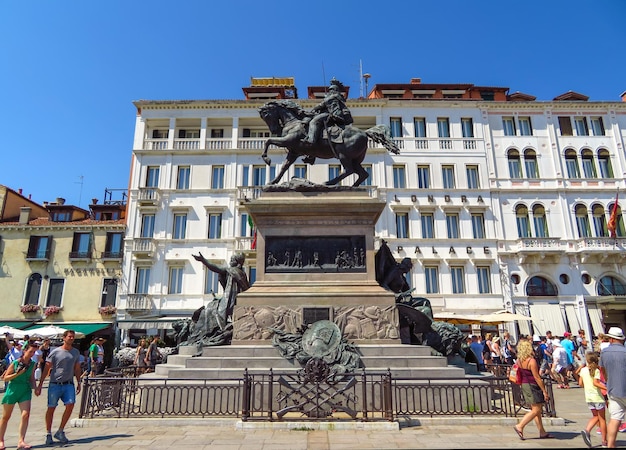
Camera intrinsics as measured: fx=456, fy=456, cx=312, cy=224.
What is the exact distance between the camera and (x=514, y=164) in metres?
36.9

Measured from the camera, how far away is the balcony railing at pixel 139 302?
108ft

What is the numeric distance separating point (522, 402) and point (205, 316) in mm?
7621

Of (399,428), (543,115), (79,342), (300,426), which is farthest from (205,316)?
(543,115)

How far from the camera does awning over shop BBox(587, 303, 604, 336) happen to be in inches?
1277

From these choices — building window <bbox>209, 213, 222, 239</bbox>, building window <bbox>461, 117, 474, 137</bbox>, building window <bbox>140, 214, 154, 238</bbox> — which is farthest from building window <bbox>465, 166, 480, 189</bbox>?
building window <bbox>140, 214, 154, 238</bbox>

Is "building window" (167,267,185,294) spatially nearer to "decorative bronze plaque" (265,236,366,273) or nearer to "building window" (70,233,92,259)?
"building window" (70,233,92,259)

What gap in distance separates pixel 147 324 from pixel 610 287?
1320 inches

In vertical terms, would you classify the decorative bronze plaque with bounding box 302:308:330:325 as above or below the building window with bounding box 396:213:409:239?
below

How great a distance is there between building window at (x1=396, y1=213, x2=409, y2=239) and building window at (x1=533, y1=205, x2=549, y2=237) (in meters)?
9.84

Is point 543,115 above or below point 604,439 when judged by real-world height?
above

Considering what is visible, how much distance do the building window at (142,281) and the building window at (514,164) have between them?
29420 millimetres

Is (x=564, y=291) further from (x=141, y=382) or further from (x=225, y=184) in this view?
(x=141, y=382)

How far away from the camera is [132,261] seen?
34.4m

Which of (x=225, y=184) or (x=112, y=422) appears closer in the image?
(x=112, y=422)
